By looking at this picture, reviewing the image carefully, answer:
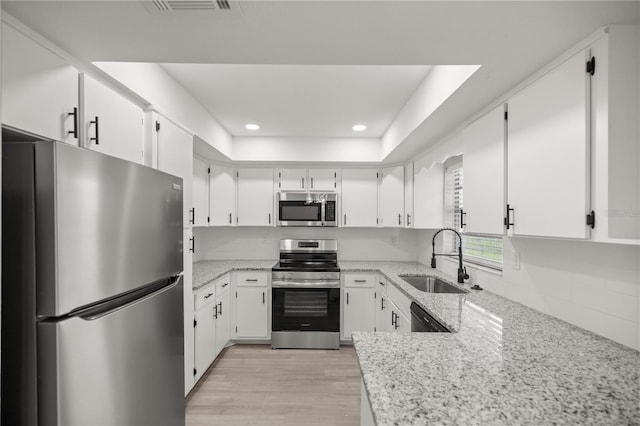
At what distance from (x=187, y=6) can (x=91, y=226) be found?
822 mm

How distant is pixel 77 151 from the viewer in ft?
3.19

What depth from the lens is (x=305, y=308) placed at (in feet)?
11.2

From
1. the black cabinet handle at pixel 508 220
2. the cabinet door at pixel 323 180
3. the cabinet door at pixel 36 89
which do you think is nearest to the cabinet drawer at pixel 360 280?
the cabinet door at pixel 323 180

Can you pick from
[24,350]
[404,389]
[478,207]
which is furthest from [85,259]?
[478,207]

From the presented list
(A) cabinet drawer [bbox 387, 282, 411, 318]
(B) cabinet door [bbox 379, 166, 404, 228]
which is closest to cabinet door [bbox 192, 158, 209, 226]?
(A) cabinet drawer [bbox 387, 282, 411, 318]

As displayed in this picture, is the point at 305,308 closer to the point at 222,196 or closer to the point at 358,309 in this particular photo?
the point at 358,309

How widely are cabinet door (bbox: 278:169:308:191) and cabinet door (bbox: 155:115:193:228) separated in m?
1.55

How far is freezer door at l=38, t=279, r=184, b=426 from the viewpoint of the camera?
36.1 inches

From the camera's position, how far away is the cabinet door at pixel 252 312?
3.46 metres

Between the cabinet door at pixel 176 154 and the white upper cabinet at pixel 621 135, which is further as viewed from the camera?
the cabinet door at pixel 176 154

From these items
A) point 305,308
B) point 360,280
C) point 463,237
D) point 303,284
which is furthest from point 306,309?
point 463,237

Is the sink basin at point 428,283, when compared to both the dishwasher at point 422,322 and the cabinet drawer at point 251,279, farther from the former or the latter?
the cabinet drawer at point 251,279

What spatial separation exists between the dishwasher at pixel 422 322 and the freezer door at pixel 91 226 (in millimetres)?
1478

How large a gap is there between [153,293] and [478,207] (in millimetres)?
1901
